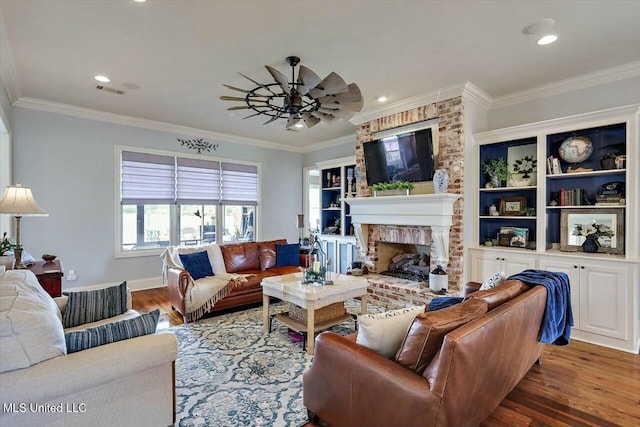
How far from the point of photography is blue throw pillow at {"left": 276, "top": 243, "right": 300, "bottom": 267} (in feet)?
16.9

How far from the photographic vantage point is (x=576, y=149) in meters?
3.66

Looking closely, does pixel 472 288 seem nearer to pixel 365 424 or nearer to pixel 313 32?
pixel 365 424

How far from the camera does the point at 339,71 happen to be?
3.54 metres

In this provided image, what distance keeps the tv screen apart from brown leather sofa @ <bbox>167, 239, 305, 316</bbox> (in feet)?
6.14

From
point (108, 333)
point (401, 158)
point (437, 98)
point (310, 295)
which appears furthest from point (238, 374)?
point (437, 98)

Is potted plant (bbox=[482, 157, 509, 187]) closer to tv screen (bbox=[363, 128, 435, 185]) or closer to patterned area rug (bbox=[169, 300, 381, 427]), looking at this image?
tv screen (bbox=[363, 128, 435, 185])

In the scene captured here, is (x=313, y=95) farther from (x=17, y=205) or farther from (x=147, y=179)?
(x=147, y=179)

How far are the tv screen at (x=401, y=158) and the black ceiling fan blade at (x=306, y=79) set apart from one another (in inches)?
82.2

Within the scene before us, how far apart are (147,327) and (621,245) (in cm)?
449

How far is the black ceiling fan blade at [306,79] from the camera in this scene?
2610 mm

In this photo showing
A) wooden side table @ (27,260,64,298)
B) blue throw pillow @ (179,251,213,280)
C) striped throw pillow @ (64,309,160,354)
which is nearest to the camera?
striped throw pillow @ (64,309,160,354)

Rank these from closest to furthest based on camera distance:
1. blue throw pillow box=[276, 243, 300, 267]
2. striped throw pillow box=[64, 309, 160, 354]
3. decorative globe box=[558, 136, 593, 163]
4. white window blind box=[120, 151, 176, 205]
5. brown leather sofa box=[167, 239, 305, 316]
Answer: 1. striped throw pillow box=[64, 309, 160, 354]
2. decorative globe box=[558, 136, 593, 163]
3. brown leather sofa box=[167, 239, 305, 316]
4. blue throw pillow box=[276, 243, 300, 267]
5. white window blind box=[120, 151, 176, 205]

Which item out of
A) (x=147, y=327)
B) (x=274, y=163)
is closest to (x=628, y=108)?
(x=147, y=327)

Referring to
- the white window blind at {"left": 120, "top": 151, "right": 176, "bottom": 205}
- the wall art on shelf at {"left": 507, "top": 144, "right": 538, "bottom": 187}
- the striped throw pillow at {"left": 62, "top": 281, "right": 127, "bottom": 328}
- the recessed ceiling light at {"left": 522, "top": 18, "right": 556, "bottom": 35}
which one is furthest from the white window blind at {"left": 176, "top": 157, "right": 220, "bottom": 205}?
the recessed ceiling light at {"left": 522, "top": 18, "right": 556, "bottom": 35}
